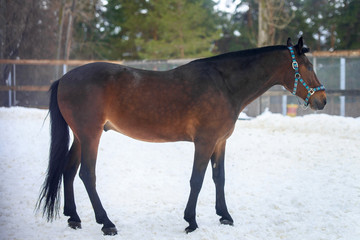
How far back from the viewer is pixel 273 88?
9.56 m

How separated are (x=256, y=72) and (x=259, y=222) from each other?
4.52 ft

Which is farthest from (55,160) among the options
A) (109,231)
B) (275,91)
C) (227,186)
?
(275,91)

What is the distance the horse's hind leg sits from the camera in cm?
299

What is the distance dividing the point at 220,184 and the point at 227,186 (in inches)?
48.8

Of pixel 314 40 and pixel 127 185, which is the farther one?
pixel 314 40

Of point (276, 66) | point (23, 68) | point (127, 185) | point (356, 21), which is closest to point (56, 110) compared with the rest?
point (127, 185)

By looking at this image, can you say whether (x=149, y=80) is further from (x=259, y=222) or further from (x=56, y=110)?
(x=259, y=222)

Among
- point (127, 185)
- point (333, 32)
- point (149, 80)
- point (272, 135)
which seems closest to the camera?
point (149, 80)

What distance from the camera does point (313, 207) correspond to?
354cm

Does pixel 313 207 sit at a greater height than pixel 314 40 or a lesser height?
lesser

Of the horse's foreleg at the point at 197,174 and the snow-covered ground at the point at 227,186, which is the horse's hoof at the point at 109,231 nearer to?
the snow-covered ground at the point at 227,186

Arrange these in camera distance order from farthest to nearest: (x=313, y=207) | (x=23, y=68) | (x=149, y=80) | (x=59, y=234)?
(x=23, y=68) → (x=313, y=207) → (x=149, y=80) → (x=59, y=234)

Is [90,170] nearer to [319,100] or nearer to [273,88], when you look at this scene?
[319,100]

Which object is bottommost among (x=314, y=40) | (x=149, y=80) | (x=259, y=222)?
(x=259, y=222)
